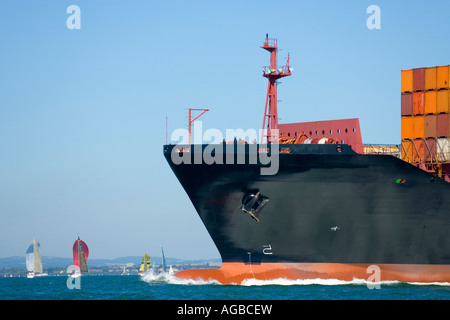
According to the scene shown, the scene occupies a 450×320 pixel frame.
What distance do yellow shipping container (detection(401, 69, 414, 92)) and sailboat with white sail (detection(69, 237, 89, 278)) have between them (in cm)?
10921

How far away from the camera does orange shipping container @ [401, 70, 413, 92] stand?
Result: 52.7 meters

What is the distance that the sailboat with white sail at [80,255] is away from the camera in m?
152

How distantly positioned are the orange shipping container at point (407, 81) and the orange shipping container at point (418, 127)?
2.17m

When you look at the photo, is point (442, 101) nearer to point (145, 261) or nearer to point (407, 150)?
point (407, 150)

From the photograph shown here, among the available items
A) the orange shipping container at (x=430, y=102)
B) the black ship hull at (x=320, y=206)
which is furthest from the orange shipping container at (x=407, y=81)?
the black ship hull at (x=320, y=206)

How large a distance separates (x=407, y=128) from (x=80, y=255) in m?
111

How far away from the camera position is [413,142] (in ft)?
172

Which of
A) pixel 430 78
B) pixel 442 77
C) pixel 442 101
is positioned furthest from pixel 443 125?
pixel 430 78

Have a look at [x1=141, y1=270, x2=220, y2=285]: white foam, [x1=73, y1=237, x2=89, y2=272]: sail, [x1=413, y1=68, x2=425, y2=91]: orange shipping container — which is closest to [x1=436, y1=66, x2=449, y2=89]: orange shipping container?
[x1=413, y1=68, x2=425, y2=91]: orange shipping container

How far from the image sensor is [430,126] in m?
51.2

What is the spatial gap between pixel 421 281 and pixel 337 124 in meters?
11.6
